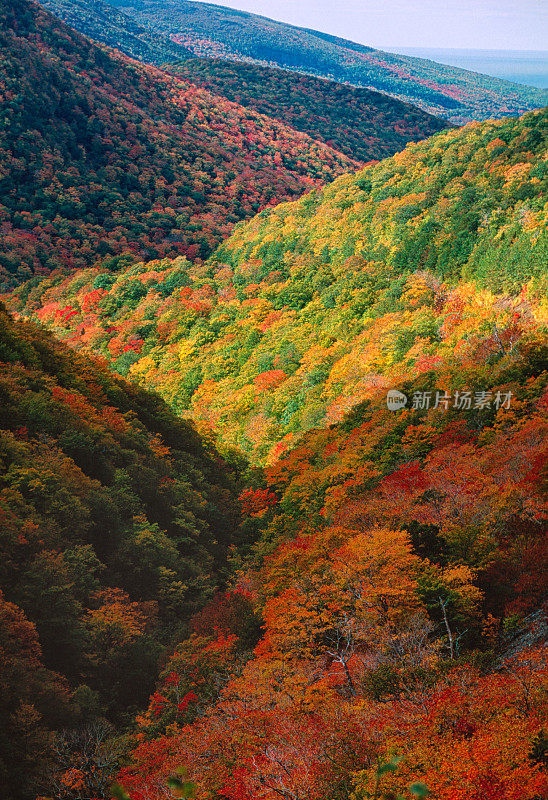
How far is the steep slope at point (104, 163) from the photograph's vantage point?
417 ft

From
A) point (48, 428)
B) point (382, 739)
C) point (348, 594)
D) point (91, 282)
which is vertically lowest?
→ point (91, 282)

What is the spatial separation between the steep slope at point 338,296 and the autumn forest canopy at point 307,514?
0.40 metres

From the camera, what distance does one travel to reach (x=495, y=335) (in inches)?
1817

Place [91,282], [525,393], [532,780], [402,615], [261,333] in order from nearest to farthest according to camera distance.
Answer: [532,780] → [402,615] → [525,393] → [261,333] → [91,282]

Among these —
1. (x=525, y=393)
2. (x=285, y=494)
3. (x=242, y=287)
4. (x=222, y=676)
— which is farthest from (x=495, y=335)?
(x=242, y=287)

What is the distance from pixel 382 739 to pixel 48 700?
15075 mm

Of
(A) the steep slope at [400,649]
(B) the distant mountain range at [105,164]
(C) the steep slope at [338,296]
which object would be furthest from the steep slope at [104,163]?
(A) the steep slope at [400,649]

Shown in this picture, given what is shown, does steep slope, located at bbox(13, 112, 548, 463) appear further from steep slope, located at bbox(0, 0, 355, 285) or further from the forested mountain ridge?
steep slope, located at bbox(0, 0, 355, 285)

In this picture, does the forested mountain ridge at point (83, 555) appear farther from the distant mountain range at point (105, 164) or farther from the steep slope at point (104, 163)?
the steep slope at point (104, 163)

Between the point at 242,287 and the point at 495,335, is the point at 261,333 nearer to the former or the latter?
the point at 242,287

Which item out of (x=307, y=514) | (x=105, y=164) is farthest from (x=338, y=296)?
(x=105, y=164)

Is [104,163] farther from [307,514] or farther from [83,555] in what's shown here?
[83,555]

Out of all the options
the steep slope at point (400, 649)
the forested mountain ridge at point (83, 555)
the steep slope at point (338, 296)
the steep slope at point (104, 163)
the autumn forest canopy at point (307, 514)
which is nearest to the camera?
the steep slope at point (400, 649)

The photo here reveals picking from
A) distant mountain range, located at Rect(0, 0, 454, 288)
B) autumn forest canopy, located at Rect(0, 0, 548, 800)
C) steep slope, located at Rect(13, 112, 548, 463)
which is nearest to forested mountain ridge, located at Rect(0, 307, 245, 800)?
autumn forest canopy, located at Rect(0, 0, 548, 800)
